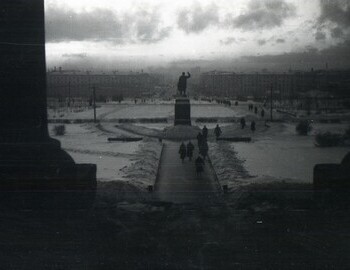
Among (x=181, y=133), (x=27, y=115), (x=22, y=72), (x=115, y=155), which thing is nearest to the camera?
(x=22, y=72)

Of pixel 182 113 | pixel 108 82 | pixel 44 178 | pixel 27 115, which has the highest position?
pixel 108 82

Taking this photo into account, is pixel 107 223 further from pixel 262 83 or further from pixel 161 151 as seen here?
pixel 262 83

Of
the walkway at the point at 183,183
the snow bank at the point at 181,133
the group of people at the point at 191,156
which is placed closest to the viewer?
the walkway at the point at 183,183

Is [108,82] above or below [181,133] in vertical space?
above

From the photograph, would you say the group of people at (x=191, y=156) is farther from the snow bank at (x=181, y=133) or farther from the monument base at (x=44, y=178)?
the snow bank at (x=181, y=133)

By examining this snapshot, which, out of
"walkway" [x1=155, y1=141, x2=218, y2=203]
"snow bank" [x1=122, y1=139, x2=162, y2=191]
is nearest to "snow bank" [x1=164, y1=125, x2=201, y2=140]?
"snow bank" [x1=122, y1=139, x2=162, y2=191]

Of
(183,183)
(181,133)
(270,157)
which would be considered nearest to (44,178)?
(183,183)

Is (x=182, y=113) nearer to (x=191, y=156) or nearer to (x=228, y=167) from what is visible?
(x=191, y=156)

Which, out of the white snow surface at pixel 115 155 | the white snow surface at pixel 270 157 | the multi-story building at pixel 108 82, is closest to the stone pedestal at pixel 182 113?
the white snow surface at pixel 270 157
